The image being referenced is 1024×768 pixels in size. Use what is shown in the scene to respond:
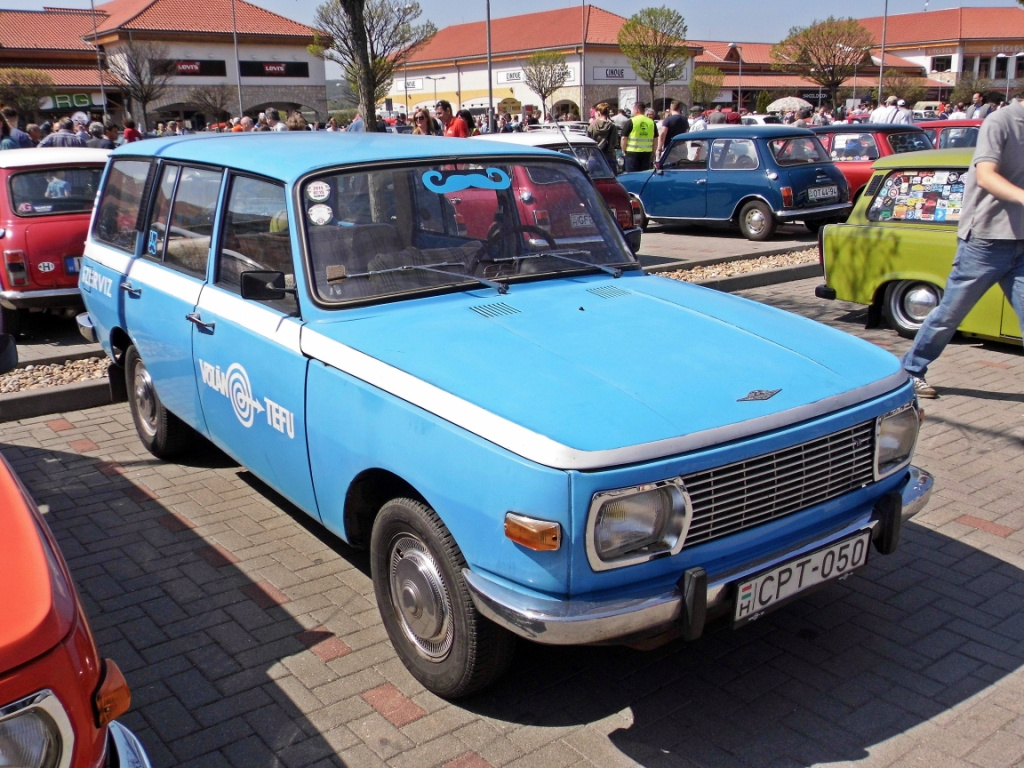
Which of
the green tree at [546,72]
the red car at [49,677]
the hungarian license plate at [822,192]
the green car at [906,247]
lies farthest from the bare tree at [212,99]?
the red car at [49,677]

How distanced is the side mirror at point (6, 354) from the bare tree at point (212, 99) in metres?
55.5

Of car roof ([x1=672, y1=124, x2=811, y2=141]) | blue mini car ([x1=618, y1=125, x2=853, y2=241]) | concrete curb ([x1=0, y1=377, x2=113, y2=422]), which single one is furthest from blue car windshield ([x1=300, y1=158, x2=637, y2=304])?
car roof ([x1=672, y1=124, x2=811, y2=141])

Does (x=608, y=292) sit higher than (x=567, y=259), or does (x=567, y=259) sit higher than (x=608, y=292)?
(x=567, y=259)

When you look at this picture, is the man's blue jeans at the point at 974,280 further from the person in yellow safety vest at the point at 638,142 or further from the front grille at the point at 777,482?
the person in yellow safety vest at the point at 638,142

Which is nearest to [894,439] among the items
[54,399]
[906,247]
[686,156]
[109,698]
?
[109,698]

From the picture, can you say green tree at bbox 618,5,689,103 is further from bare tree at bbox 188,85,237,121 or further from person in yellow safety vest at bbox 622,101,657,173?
person in yellow safety vest at bbox 622,101,657,173

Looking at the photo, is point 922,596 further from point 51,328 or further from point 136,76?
point 136,76

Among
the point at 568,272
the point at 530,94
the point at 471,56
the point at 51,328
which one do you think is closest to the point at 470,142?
the point at 568,272

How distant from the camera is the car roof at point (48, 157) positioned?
897 centimetres

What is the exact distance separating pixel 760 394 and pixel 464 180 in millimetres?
1826

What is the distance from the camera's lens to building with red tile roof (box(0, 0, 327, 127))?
54438 mm

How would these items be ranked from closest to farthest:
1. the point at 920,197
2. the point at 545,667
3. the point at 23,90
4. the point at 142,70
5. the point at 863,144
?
the point at 545,667, the point at 920,197, the point at 863,144, the point at 23,90, the point at 142,70

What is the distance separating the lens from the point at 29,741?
1.78 m

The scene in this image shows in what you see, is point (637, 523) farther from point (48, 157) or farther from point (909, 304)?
point (48, 157)
